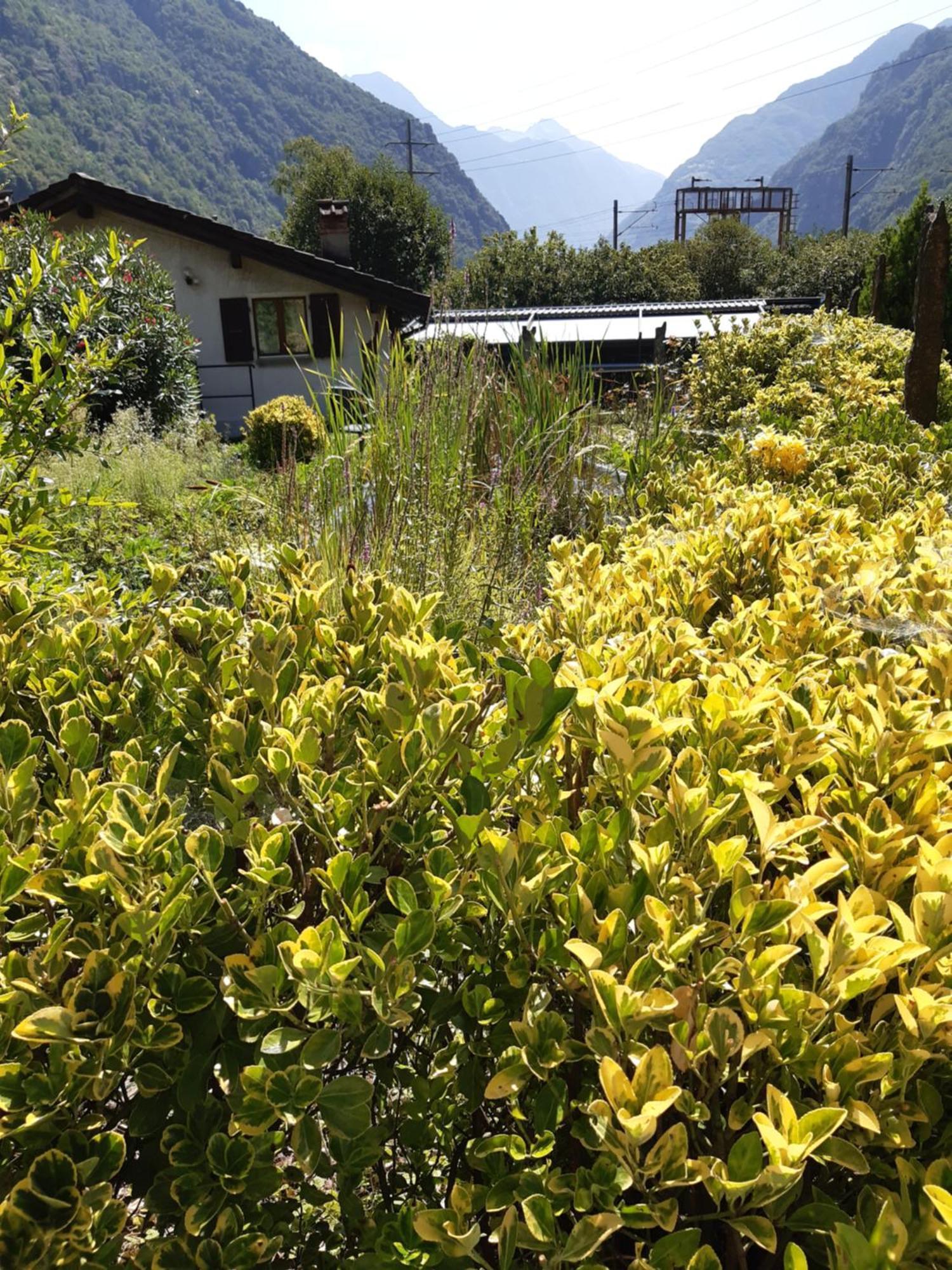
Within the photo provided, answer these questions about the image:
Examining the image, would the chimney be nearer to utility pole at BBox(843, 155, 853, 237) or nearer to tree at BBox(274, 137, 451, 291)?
tree at BBox(274, 137, 451, 291)

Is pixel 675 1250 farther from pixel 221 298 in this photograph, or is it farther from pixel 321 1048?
pixel 221 298

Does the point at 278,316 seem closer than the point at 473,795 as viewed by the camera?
No

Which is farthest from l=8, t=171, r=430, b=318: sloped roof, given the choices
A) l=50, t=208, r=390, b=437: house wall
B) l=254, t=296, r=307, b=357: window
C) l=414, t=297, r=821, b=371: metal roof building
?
l=414, t=297, r=821, b=371: metal roof building

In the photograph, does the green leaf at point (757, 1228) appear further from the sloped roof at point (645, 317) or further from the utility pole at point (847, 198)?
the utility pole at point (847, 198)

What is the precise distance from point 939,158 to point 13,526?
177556mm

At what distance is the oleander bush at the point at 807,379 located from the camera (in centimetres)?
504

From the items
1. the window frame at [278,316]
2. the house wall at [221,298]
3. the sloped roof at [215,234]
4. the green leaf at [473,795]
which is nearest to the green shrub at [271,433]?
the house wall at [221,298]

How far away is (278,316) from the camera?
19.6 metres

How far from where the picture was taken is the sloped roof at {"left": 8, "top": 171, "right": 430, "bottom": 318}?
17.5m

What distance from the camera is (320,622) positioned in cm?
168

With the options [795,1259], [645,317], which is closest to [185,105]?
[645,317]

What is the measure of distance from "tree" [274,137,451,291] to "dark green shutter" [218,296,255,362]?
2173 centimetres

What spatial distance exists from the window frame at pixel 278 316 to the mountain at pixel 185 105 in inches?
2401

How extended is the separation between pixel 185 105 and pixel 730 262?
118 metres
